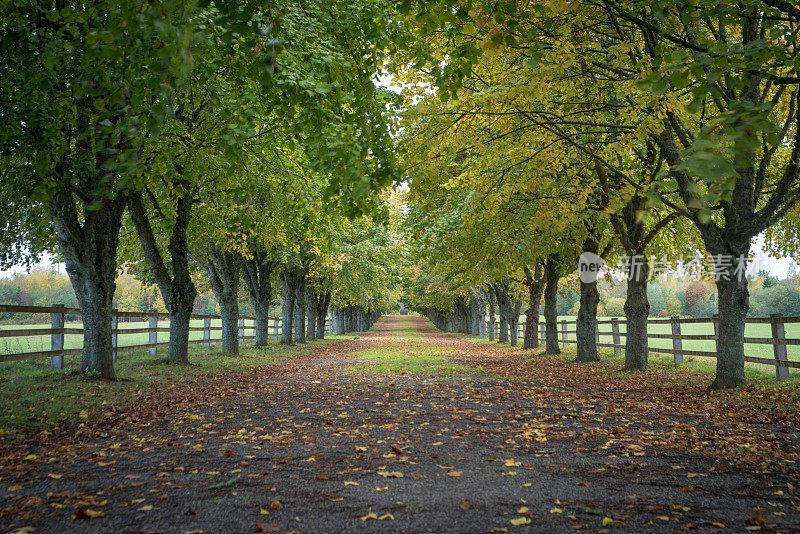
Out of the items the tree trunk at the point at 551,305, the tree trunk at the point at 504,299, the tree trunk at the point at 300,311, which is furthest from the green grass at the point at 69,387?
the tree trunk at the point at 504,299

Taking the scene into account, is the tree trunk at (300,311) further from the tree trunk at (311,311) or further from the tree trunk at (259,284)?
the tree trunk at (259,284)

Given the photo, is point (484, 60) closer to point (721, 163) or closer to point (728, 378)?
point (721, 163)

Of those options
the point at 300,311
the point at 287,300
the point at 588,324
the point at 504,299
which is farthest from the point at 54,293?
the point at 588,324

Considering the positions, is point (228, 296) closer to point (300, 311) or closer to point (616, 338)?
point (300, 311)

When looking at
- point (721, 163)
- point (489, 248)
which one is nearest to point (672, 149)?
point (489, 248)

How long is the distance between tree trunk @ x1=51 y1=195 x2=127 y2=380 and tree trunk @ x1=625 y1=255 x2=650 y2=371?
40.5 ft

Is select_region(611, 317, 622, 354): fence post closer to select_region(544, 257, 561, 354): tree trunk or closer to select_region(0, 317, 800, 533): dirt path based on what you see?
select_region(544, 257, 561, 354): tree trunk

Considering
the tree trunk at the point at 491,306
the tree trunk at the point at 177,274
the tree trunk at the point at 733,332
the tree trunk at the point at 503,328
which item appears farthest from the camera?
the tree trunk at the point at 491,306

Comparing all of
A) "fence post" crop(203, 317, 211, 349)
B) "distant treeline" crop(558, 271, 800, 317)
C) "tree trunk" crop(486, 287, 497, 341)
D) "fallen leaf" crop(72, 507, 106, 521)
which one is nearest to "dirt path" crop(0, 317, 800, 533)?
"fallen leaf" crop(72, 507, 106, 521)

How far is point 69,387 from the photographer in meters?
8.92

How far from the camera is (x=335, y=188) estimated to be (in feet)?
19.9

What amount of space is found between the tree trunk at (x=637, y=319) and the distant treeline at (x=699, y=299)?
170ft

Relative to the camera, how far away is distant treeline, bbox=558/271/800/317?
2758 inches

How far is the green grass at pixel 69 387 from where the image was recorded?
23.1 feet
